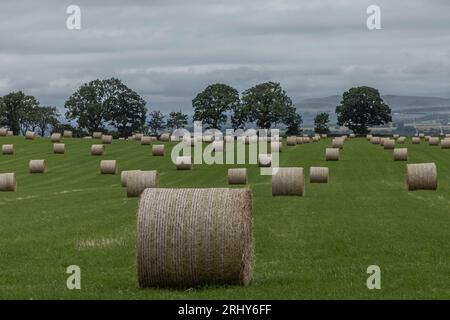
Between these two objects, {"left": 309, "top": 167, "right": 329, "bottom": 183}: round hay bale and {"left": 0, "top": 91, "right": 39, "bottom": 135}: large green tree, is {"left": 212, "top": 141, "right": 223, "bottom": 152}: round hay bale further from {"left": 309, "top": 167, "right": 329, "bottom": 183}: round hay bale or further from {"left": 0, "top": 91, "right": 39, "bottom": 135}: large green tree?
{"left": 0, "top": 91, "right": 39, "bottom": 135}: large green tree

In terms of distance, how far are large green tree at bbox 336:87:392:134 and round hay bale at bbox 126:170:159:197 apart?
149370 mm

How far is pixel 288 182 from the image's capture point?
3891 centimetres

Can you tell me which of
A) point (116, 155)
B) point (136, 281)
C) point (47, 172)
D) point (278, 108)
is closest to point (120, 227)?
point (136, 281)

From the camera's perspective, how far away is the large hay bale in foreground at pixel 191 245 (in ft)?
53.7

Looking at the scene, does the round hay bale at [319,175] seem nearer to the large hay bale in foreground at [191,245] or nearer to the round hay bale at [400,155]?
the round hay bale at [400,155]

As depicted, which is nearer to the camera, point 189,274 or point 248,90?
point 189,274

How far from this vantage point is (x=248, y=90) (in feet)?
611

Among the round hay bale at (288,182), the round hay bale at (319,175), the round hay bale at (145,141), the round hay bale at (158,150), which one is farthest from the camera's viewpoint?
the round hay bale at (145,141)

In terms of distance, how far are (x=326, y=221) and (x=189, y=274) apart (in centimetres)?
1208

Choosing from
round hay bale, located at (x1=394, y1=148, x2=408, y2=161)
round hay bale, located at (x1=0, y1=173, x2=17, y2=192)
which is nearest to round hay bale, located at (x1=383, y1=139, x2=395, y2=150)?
round hay bale, located at (x1=394, y1=148, x2=408, y2=161)

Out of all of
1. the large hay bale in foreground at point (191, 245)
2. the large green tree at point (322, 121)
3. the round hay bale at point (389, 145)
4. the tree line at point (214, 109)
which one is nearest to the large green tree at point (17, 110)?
the tree line at point (214, 109)

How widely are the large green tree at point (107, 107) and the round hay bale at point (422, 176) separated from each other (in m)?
135

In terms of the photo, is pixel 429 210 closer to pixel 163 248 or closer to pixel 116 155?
pixel 163 248

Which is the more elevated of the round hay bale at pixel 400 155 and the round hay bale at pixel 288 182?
the round hay bale at pixel 288 182
